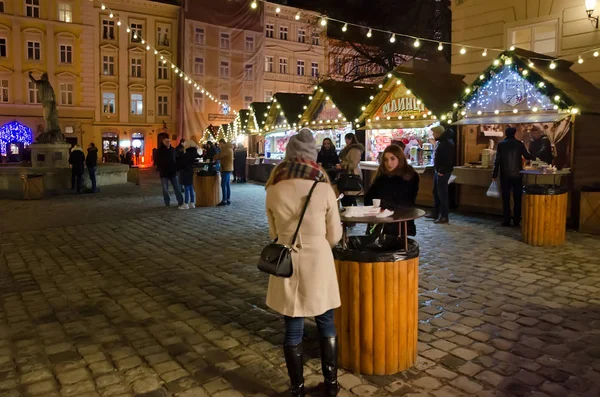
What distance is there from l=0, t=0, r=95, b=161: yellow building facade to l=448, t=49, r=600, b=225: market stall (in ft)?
111

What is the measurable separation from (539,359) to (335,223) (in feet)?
6.90

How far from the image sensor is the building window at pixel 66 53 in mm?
38344

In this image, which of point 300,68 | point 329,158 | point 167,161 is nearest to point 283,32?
point 300,68

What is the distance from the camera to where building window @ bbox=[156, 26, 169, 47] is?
137 feet

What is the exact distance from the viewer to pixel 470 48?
13906 mm

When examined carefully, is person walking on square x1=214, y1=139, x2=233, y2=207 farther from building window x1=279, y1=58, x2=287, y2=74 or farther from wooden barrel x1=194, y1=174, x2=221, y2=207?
building window x1=279, y1=58, x2=287, y2=74

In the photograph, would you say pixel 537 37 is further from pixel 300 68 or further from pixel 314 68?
pixel 314 68

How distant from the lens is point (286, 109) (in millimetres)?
18953

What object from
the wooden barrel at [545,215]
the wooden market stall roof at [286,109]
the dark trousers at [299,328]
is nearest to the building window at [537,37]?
the wooden barrel at [545,215]

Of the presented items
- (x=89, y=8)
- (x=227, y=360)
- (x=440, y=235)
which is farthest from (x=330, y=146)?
(x=89, y=8)

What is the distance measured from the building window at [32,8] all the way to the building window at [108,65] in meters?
5.31

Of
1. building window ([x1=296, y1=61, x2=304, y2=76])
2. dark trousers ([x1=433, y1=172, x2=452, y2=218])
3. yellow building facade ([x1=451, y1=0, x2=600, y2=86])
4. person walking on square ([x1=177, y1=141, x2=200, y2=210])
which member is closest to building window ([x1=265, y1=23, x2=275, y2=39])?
building window ([x1=296, y1=61, x2=304, y2=76])

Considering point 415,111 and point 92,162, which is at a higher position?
point 415,111

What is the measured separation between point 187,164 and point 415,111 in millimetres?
5944
